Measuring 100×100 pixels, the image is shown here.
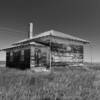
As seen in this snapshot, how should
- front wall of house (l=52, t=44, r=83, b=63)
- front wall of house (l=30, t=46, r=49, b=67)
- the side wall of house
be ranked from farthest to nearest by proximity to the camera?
1. front wall of house (l=52, t=44, r=83, b=63)
2. the side wall of house
3. front wall of house (l=30, t=46, r=49, b=67)

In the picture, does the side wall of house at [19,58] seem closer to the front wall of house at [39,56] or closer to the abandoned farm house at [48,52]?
the abandoned farm house at [48,52]

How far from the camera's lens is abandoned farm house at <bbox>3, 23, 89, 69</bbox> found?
13.8 meters

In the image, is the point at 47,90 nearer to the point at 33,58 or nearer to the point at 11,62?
the point at 33,58

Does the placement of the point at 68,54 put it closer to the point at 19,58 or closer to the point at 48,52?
the point at 48,52

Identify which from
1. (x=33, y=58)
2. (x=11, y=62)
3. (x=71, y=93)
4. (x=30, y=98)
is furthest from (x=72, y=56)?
(x=30, y=98)

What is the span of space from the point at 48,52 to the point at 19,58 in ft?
13.6

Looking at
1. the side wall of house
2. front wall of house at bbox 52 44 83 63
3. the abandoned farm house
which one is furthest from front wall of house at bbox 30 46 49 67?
front wall of house at bbox 52 44 83 63

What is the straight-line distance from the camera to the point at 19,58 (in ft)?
52.5

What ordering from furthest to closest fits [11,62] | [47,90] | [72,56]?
[11,62] < [72,56] < [47,90]

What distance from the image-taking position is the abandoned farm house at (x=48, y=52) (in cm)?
1384

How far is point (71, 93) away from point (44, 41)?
11.2 metres

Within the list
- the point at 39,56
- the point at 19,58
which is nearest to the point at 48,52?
the point at 39,56

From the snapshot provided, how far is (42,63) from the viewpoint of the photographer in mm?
14297

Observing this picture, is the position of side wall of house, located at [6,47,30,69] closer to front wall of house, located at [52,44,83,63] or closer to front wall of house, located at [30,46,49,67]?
front wall of house, located at [30,46,49,67]
